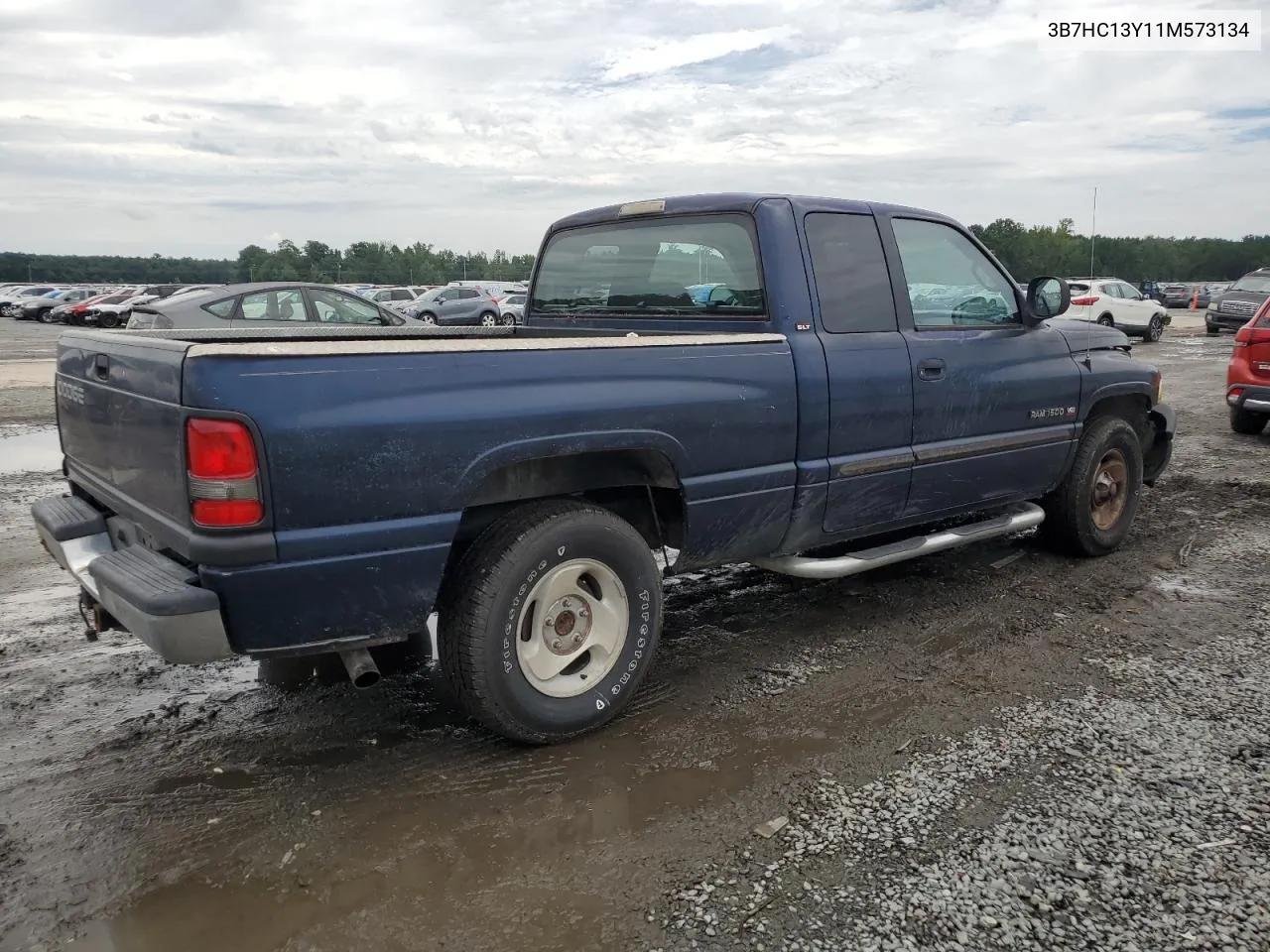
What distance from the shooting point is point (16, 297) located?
44125mm

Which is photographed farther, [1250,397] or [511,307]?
[511,307]

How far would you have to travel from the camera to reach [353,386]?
2.83 m

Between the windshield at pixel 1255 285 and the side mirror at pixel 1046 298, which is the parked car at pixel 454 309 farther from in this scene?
the side mirror at pixel 1046 298

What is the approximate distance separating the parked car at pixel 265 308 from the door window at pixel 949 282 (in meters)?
10.1

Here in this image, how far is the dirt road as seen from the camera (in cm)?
255

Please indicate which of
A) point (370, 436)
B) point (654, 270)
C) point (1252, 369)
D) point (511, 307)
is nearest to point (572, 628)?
point (370, 436)

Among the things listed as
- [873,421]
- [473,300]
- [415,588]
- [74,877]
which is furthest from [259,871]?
[473,300]

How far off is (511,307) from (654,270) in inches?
1072

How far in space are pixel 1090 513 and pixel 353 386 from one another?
4.50 meters

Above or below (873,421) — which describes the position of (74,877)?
below

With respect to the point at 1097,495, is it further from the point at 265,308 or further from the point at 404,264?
the point at 404,264

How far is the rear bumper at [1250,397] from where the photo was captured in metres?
9.50

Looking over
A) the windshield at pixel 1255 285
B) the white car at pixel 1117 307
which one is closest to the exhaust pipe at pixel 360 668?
the white car at pixel 1117 307

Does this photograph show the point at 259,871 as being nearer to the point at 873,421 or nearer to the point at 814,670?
the point at 814,670
